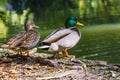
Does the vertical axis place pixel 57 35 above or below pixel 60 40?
above

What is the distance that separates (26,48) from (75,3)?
46357mm

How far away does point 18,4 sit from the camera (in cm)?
5303

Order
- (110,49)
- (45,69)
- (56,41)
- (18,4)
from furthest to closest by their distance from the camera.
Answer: (18,4), (110,49), (56,41), (45,69)

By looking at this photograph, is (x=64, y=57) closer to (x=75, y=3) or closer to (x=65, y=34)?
(x=65, y=34)

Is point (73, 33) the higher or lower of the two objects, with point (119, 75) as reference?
higher

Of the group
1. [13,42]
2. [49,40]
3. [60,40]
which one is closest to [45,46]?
[49,40]

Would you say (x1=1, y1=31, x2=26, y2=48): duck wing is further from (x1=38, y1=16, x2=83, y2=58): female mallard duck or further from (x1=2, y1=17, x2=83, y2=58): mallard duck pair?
(x1=38, y1=16, x2=83, y2=58): female mallard duck

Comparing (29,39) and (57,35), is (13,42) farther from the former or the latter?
(57,35)

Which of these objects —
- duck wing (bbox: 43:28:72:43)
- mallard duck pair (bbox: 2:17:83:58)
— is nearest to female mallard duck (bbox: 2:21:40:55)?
mallard duck pair (bbox: 2:17:83:58)

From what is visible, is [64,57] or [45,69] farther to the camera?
[64,57]

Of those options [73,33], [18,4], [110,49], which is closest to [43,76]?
[73,33]

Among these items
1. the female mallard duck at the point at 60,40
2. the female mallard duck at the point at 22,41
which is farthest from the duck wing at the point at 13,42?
the female mallard duck at the point at 60,40

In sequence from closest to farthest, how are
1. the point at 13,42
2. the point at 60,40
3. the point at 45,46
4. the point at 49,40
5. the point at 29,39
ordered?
the point at 45,46
the point at 49,40
the point at 13,42
the point at 60,40
the point at 29,39

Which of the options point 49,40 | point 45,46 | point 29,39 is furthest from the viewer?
point 29,39
